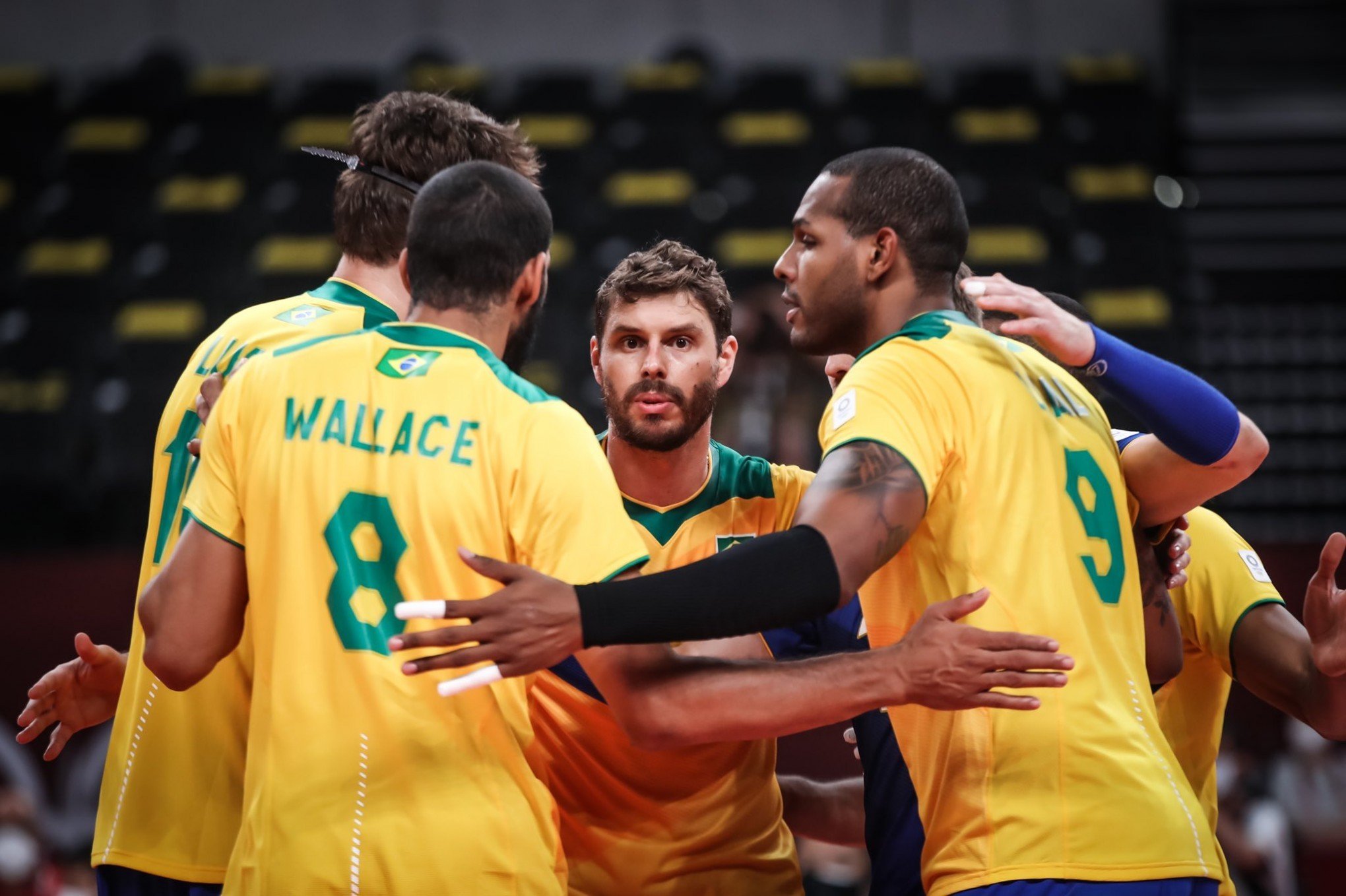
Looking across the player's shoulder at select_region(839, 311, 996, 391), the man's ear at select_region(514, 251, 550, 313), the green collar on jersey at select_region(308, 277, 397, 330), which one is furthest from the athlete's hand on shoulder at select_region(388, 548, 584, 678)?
the green collar on jersey at select_region(308, 277, 397, 330)

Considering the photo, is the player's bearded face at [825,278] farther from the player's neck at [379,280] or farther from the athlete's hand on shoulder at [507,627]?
the athlete's hand on shoulder at [507,627]

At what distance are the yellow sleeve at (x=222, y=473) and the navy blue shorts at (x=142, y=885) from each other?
1026 mm

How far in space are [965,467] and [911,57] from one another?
42.8 feet

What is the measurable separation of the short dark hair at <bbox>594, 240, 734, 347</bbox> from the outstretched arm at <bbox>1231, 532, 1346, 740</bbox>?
196 cm

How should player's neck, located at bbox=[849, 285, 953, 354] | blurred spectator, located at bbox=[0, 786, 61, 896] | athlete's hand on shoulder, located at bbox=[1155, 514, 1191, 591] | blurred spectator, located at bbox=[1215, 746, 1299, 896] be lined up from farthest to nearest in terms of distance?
blurred spectator, located at bbox=[1215, 746, 1299, 896] → blurred spectator, located at bbox=[0, 786, 61, 896] → athlete's hand on shoulder, located at bbox=[1155, 514, 1191, 591] → player's neck, located at bbox=[849, 285, 953, 354]

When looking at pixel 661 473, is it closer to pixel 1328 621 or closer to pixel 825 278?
pixel 825 278

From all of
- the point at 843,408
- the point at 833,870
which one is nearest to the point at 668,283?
the point at 843,408

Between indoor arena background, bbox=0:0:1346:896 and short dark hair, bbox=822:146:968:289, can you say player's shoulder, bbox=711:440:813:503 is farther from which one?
indoor arena background, bbox=0:0:1346:896

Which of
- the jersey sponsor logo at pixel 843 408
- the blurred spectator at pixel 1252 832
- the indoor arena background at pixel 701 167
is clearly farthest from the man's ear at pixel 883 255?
the indoor arena background at pixel 701 167

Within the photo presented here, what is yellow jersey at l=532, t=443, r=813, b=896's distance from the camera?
4195 millimetres

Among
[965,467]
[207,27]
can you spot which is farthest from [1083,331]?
[207,27]

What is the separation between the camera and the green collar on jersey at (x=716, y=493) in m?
4.57

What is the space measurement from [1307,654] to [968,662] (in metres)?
1.89

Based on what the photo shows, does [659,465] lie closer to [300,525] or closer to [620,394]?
[620,394]
